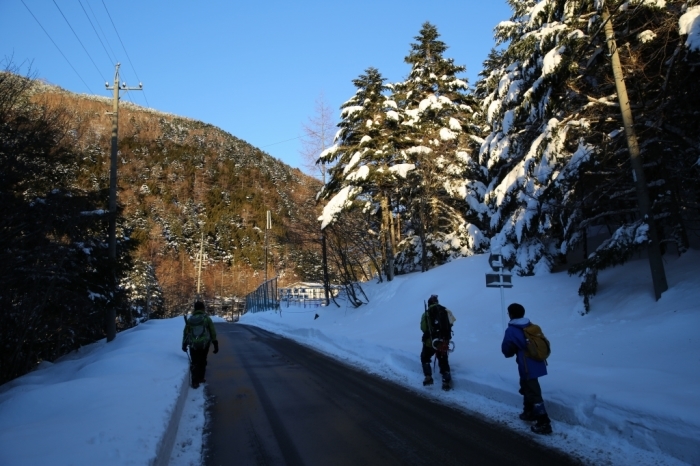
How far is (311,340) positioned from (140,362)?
9.99 metres

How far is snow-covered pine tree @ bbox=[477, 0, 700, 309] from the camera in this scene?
11141 mm

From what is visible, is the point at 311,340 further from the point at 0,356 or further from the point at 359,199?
the point at 0,356

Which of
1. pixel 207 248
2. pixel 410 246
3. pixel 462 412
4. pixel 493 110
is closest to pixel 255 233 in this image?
pixel 207 248

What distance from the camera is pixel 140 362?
10.0 meters

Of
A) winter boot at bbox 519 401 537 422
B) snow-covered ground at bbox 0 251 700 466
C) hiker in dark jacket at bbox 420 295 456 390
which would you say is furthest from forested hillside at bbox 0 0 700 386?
winter boot at bbox 519 401 537 422

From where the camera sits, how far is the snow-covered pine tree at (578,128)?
1114 centimetres

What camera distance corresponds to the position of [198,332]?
993 centimetres

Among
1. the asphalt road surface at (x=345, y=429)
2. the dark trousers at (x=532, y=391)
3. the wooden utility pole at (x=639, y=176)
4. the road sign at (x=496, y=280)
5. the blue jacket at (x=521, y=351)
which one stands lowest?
the asphalt road surface at (x=345, y=429)

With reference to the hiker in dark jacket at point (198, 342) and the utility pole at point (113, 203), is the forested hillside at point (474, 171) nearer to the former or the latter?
the utility pole at point (113, 203)

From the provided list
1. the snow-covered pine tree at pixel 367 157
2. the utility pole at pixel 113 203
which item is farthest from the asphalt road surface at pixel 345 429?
the snow-covered pine tree at pixel 367 157

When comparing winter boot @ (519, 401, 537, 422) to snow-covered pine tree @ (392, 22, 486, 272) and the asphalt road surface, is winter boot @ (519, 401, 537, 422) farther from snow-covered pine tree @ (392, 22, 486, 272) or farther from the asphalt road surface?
snow-covered pine tree @ (392, 22, 486, 272)

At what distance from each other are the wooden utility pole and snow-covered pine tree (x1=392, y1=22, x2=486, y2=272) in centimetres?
1058

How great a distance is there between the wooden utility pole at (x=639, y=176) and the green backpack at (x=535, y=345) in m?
6.19

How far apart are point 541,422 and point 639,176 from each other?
24.5 ft
